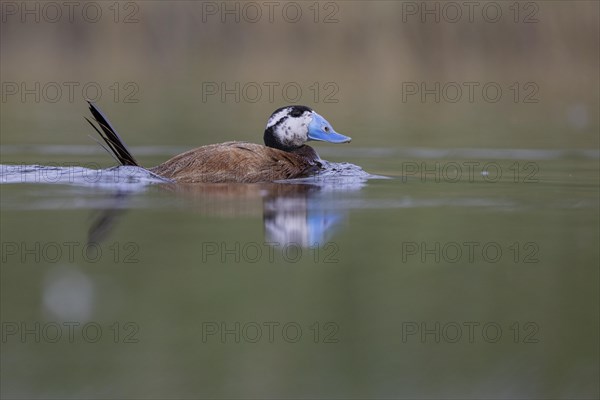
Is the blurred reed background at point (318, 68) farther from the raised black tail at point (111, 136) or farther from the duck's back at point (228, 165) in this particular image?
the raised black tail at point (111, 136)

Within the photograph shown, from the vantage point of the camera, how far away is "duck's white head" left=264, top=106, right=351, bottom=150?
356 inches

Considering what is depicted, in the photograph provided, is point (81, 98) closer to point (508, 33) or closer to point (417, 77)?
point (417, 77)

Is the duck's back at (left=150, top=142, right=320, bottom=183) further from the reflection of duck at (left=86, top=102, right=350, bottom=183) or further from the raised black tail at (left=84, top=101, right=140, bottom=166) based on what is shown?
the raised black tail at (left=84, top=101, right=140, bottom=166)

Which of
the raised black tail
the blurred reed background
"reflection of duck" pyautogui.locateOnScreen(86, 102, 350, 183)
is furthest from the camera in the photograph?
the blurred reed background

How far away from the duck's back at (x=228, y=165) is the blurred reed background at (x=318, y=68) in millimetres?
3076

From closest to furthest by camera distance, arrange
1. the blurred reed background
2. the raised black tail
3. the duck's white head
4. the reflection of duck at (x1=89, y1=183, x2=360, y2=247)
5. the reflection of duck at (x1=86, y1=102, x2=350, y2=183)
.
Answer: the reflection of duck at (x1=89, y1=183, x2=360, y2=247), the raised black tail, the reflection of duck at (x1=86, y1=102, x2=350, y2=183), the duck's white head, the blurred reed background

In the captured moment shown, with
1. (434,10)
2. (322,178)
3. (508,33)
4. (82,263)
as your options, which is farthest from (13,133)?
(508,33)

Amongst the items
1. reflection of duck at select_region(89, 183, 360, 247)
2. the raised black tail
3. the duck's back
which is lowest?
reflection of duck at select_region(89, 183, 360, 247)

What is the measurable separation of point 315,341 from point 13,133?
28.5ft

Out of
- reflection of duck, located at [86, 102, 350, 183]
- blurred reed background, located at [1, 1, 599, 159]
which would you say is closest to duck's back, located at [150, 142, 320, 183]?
reflection of duck, located at [86, 102, 350, 183]

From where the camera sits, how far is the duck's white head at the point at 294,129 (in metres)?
9.03

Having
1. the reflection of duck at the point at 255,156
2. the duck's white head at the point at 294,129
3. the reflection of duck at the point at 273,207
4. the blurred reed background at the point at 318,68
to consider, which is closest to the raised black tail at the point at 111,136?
the reflection of duck at the point at 255,156

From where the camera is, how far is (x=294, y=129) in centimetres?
904

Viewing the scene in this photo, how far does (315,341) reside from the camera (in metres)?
4.36
